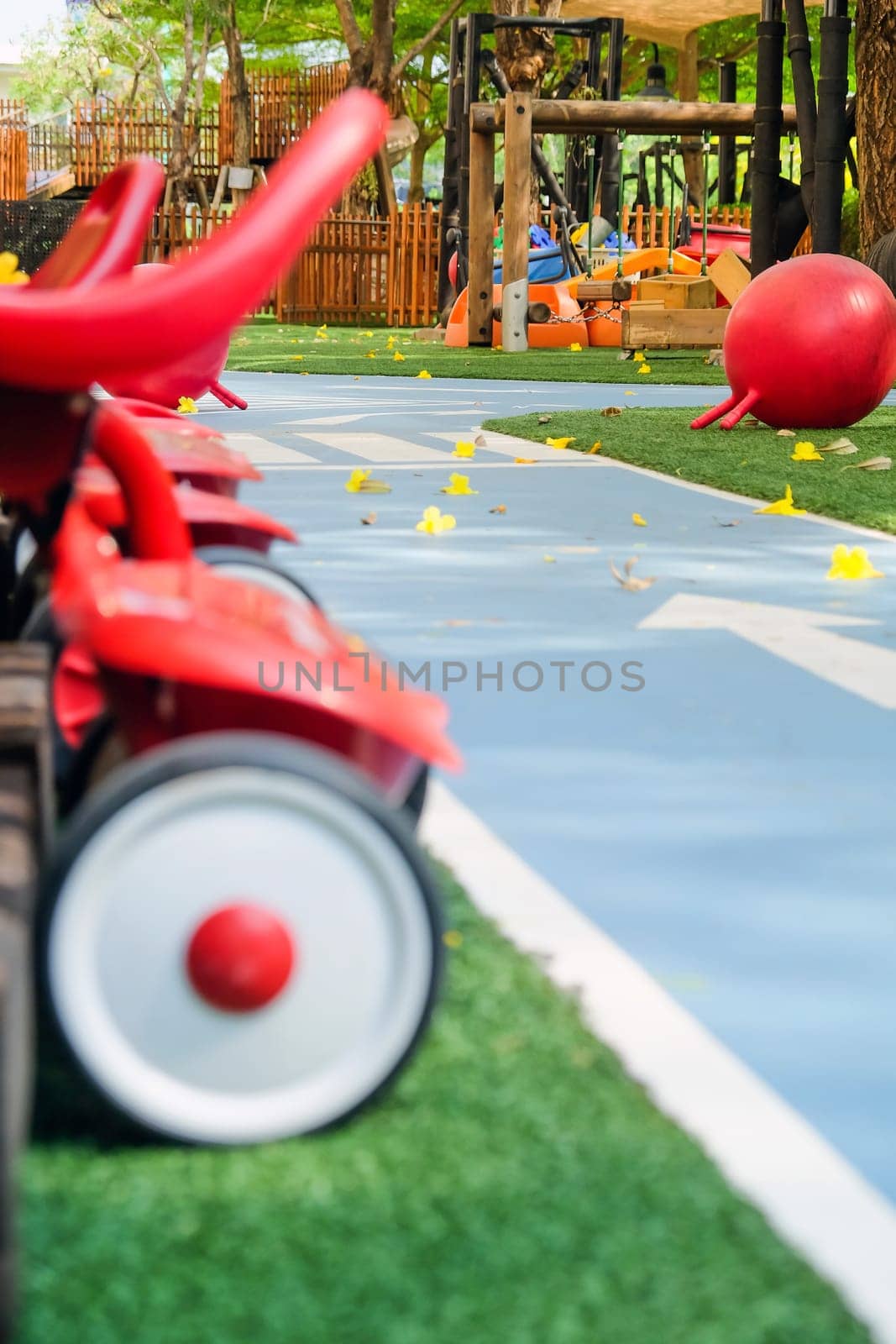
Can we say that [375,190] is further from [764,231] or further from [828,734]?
[828,734]

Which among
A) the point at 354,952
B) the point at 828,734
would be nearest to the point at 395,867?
the point at 354,952

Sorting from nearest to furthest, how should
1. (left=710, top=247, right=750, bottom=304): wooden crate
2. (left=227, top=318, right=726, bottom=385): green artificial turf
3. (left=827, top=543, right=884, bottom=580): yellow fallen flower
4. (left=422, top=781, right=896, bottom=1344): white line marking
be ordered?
1. (left=422, top=781, right=896, bottom=1344): white line marking
2. (left=827, top=543, right=884, bottom=580): yellow fallen flower
3. (left=227, top=318, right=726, bottom=385): green artificial turf
4. (left=710, top=247, right=750, bottom=304): wooden crate

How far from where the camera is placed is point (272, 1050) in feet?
4.83

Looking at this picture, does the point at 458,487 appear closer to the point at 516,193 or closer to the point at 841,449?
the point at 841,449

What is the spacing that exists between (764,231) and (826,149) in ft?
3.70

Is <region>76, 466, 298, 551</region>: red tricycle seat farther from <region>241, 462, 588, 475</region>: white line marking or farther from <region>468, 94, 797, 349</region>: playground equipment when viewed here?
<region>468, 94, 797, 349</region>: playground equipment

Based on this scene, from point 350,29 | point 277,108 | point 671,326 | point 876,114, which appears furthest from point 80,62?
point 876,114

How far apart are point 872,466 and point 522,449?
167 cm

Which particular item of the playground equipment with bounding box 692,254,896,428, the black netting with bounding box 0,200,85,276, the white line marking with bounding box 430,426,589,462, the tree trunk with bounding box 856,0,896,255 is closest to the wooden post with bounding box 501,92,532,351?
the tree trunk with bounding box 856,0,896,255

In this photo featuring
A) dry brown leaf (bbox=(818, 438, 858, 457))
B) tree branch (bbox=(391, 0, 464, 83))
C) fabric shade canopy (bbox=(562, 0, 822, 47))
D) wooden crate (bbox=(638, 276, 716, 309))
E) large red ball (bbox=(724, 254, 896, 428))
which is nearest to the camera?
dry brown leaf (bbox=(818, 438, 858, 457))

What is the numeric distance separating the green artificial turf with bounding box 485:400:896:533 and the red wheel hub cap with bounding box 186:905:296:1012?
381cm

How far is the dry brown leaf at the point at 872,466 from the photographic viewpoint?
6316 mm

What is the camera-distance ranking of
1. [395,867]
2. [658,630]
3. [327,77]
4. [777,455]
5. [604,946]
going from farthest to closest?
[327,77]
[777,455]
[658,630]
[604,946]
[395,867]

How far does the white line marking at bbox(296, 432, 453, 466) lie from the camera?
7055 mm
